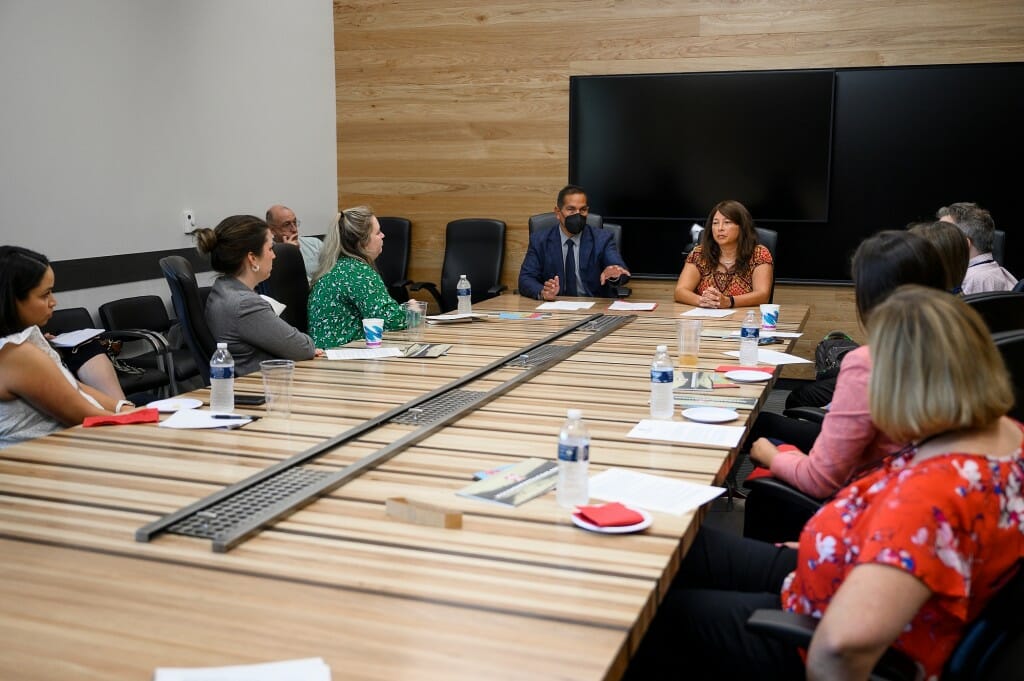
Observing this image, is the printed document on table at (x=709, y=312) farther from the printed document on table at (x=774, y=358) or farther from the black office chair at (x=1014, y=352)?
the black office chair at (x=1014, y=352)

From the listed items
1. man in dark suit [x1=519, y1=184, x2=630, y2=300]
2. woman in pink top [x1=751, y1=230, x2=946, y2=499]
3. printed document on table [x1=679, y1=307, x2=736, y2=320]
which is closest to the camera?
woman in pink top [x1=751, y1=230, x2=946, y2=499]

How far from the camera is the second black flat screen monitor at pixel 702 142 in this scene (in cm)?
629

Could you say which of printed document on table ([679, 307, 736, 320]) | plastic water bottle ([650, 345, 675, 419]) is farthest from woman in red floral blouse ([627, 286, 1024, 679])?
printed document on table ([679, 307, 736, 320])

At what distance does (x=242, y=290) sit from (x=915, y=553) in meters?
2.71

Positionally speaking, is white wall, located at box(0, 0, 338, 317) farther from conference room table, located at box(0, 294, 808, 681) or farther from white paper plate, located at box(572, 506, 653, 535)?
white paper plate, located at box(572, 506, 653, 535)

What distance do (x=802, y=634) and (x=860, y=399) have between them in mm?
652

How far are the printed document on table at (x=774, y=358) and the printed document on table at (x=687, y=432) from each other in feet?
3.40

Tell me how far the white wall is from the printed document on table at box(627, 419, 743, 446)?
3.37 m

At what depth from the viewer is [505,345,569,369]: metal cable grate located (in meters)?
3.48

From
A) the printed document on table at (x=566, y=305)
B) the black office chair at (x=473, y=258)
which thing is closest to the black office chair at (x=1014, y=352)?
the printed document on table at (x=566, y=305)

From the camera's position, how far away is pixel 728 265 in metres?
5.14

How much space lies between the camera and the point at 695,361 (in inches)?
139

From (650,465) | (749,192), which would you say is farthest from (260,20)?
(650,465)

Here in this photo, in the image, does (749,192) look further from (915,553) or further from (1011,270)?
(915,553)
